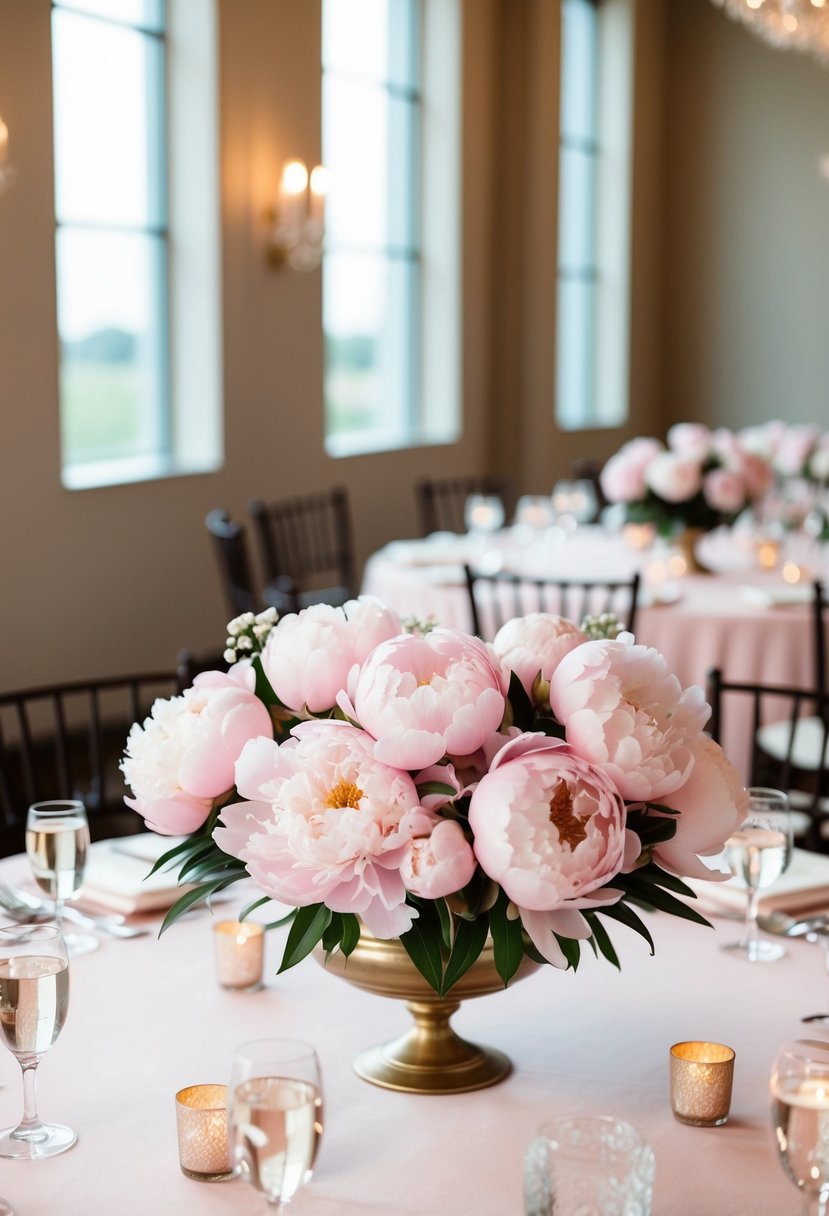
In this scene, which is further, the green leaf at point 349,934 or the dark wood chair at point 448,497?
the dark wood chair at point 448,497

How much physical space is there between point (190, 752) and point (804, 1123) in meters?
0.58

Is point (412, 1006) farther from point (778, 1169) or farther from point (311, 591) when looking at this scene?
point (311, 591)

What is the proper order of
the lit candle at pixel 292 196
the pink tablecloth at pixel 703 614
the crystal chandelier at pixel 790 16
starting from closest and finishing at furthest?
the pink tablecloth at pixel 703 614 → the crystal chandelier at pixel 790 16 → the lit candle at pixel 292 196

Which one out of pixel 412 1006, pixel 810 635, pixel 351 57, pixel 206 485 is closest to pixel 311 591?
pixel 206 485

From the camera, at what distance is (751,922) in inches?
67.7

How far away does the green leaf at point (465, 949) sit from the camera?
1.20m

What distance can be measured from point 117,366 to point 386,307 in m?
2.10

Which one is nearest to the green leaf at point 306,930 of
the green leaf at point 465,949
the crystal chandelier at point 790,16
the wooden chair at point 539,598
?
the green leaf at point 465,949

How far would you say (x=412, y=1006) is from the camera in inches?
54.9

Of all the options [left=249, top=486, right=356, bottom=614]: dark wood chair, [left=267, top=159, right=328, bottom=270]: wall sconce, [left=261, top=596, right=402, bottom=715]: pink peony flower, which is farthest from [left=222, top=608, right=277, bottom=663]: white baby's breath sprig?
[left=267, top=159, right=328, bottom=270]: wall sconce

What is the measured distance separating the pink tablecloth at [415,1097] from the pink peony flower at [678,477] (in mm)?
2697

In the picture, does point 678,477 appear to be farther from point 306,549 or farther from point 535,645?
point 535,645

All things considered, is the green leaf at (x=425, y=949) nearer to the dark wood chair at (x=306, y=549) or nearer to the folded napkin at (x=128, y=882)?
the folded napkin at (x=128, y=882)

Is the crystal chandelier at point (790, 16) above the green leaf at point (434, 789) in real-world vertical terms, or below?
above
